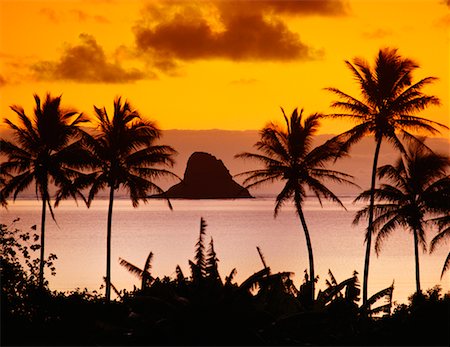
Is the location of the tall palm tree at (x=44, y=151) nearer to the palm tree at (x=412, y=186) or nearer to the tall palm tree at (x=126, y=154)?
the tall palm tree at (x=126, y=154)

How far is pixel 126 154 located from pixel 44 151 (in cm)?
502

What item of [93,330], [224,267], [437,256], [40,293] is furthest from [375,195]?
[437,256]

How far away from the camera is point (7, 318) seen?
78.6ft

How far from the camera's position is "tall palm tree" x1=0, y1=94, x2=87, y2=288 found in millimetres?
49531

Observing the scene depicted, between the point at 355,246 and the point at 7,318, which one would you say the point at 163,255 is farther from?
the point at 7,318

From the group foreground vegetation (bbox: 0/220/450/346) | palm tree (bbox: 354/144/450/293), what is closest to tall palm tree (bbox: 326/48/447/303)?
palm tree (bbox: 354/144/450/293)

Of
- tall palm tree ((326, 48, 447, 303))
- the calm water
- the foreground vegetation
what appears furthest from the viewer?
the calm water

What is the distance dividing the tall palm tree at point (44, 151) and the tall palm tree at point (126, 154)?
1.18 meters

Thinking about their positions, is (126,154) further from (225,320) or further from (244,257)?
(244,257)

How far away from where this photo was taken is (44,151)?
50.8 meters

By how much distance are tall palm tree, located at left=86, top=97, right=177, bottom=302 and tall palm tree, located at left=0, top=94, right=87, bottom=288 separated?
1.18 metres

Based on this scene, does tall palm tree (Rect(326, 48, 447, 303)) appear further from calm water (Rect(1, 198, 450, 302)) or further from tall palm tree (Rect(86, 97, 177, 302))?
calm water (Rect(1, 198, 450, 302))

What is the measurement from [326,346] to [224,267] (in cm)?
9563

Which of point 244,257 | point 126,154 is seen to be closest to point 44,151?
point 126,154
